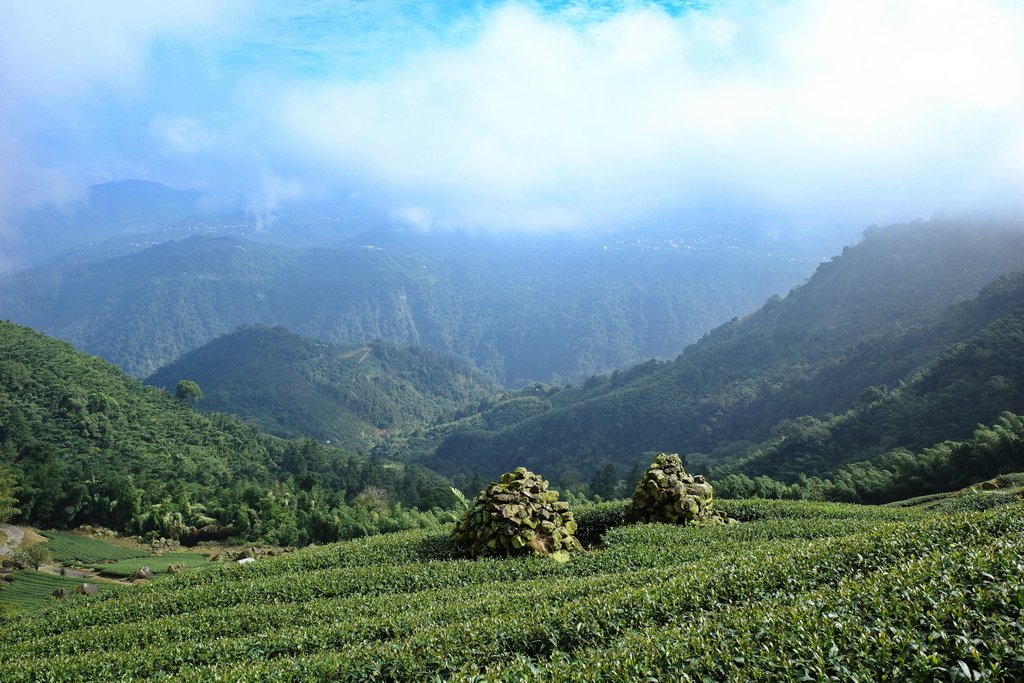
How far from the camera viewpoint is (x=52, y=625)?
14047mm

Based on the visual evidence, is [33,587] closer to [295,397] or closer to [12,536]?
[12,536]

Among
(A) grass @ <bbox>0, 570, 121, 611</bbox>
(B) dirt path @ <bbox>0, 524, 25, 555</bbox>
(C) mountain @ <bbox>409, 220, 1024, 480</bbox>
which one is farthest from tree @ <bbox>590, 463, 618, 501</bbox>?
(B) dirt path @ <bbox>0, 524, 25, 555</bbox>

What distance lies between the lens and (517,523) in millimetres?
16047

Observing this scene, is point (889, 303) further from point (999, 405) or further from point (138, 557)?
point (138, 557)

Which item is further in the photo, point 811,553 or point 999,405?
point 999,405

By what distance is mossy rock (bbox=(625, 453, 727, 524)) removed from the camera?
18.3 m

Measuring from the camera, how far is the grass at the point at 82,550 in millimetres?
30641

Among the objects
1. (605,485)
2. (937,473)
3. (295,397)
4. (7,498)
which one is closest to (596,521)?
(937,473)

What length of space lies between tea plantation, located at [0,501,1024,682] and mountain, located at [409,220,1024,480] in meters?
83.2

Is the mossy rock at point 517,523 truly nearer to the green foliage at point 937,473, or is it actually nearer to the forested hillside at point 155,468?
the forested hillside at point 155,468

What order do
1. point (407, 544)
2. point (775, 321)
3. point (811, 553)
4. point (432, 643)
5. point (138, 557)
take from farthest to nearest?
point (775, 321) → point (138, 557) → point (407, 544) → point (811, 553) → point (432, 643)

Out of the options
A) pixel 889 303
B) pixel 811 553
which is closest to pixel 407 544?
pixel 811 553

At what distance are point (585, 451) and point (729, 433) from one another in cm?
3077

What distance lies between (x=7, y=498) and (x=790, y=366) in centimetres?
13278
